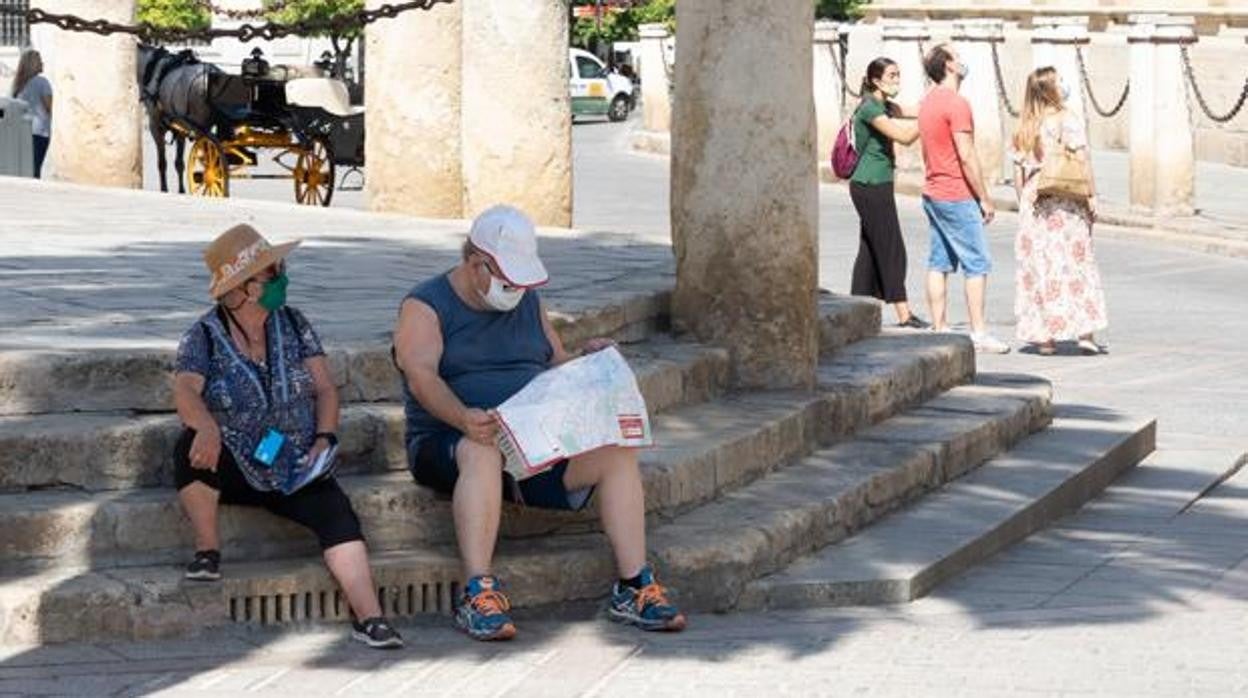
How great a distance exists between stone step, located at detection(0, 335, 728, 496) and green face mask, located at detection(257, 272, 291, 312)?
0.48m

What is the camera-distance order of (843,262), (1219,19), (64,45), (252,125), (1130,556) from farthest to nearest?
(1219,19) → (252,125) → (843,262) → (64,45) → (1130,556)

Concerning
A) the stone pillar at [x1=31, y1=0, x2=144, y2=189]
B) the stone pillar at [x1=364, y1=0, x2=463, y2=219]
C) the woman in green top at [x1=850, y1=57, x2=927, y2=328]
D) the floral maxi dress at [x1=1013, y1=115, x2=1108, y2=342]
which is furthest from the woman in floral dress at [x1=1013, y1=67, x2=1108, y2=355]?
the stone pillar at [x1=31, y1=0, x2=144, y2=189]

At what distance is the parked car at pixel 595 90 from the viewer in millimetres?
54781

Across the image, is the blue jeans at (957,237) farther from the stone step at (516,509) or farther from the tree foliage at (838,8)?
the tree foliage at (838,8)

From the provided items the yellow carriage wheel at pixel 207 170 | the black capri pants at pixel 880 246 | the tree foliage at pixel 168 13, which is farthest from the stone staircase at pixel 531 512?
the tree foliage at pixel 168 13

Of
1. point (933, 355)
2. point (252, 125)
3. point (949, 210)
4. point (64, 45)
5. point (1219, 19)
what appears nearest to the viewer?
point (933, 355)

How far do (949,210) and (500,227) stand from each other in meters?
7.88

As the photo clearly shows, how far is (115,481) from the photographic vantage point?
8836 mm

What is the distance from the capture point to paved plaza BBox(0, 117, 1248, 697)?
8.20 meters

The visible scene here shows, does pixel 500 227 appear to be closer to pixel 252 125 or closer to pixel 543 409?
pixel 543 409

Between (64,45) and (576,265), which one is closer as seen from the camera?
(576,265)

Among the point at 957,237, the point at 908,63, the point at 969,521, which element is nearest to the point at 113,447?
the point at 969,521

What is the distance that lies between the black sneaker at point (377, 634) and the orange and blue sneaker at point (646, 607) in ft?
2.26

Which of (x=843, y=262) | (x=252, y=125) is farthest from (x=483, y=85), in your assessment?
(x=252, y=125)
